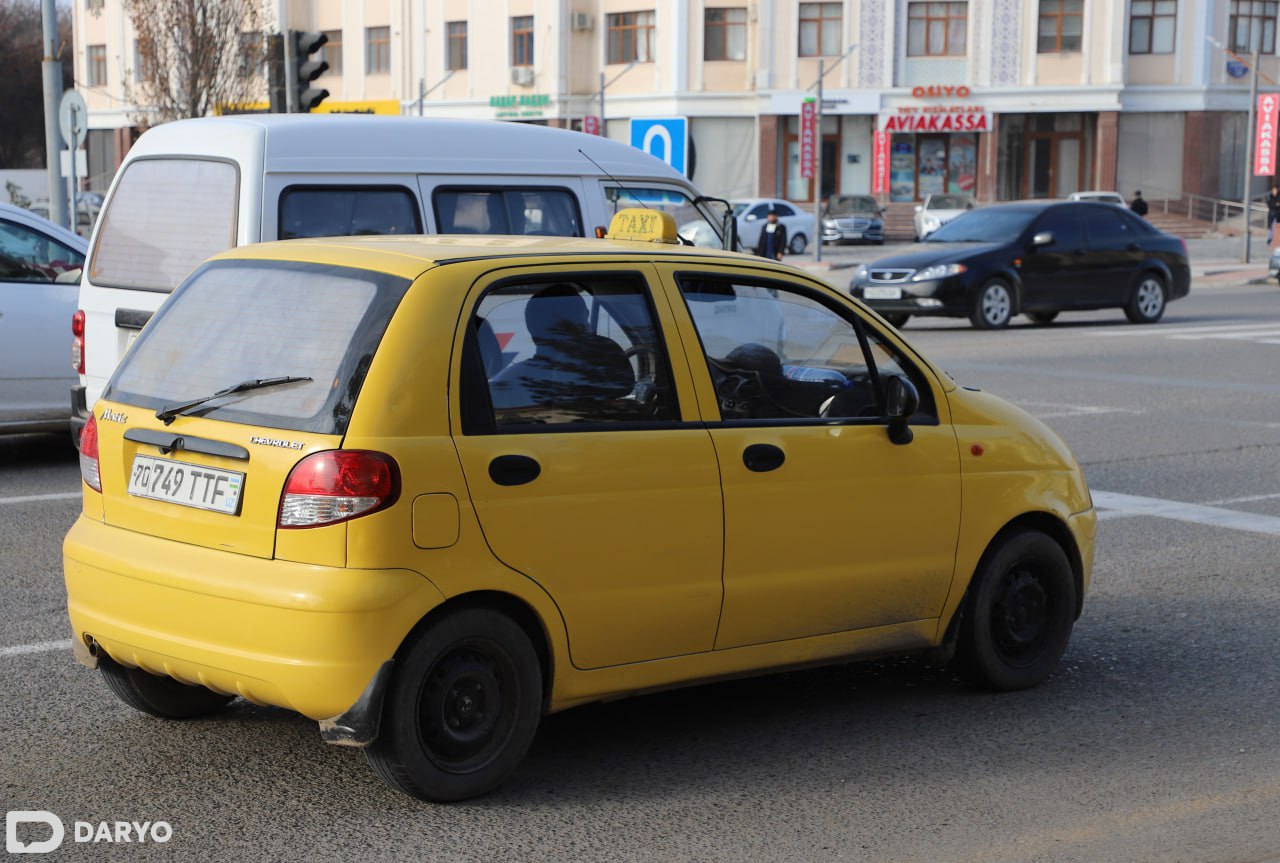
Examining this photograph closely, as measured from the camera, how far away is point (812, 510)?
5.39 metres

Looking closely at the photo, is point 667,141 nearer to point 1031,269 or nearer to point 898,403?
point 1031,269

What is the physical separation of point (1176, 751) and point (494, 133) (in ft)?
18.5

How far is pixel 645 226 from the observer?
6.43m

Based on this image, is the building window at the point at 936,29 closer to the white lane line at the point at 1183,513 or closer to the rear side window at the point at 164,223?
the white lane line at the point at 1183,513

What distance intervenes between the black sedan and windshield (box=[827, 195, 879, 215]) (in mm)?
31754

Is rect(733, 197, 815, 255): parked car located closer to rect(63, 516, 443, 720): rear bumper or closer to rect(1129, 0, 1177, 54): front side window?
rect(1129, 0, 1177, 54): front side window

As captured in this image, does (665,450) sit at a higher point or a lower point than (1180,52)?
lower

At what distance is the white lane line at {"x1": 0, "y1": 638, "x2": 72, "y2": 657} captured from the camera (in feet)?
20.8

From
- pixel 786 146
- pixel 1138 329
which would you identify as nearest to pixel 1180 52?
pixel 786 146

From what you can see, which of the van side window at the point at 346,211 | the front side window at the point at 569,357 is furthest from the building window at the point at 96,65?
the front side window at the point at 569,357

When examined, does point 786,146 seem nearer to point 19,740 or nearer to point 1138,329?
point 1138,329

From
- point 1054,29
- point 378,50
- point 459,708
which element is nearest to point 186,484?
point 459,708

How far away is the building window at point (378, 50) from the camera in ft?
224

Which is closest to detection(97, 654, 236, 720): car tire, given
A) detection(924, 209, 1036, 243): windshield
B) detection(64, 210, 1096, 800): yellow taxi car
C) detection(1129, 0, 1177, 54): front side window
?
detection(64, 210, 1096, 800): yellow taxi car
